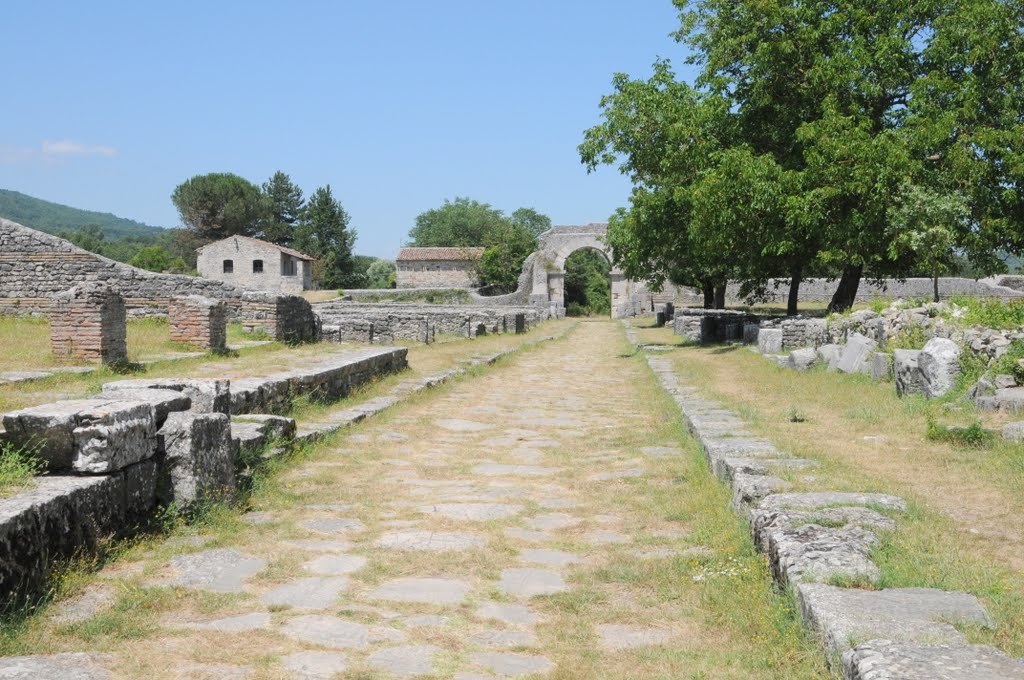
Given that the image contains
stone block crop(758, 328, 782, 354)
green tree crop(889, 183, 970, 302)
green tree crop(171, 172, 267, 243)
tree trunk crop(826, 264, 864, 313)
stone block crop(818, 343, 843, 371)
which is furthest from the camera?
green tree crop(171, 172, 267, 243)

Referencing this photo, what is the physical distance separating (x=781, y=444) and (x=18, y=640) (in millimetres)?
5224

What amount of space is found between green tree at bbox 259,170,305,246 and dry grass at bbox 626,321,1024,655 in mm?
80136

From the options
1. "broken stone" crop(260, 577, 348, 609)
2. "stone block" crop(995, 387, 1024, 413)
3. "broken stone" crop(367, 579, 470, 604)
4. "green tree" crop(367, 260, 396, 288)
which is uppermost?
"green tree" crop(367, 260, 396, 288)

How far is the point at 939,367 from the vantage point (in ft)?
29.0

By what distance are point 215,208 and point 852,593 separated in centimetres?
8873

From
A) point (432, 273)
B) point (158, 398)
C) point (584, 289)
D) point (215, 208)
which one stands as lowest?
point (158, 398)

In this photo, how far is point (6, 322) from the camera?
17766 mm

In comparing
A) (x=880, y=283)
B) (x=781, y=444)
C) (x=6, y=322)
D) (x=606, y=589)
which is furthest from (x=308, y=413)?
(x=880, y=283)

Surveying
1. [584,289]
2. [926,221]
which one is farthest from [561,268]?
[926,221]

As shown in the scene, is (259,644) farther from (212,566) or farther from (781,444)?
(781,444)

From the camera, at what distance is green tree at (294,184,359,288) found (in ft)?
274

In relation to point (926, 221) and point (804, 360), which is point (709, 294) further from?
point (804, 360)

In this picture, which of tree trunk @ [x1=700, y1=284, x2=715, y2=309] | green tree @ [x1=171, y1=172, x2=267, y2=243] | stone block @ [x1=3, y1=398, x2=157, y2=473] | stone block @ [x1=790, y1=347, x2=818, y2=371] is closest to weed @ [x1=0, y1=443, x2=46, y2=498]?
stone block @ [x1=3, y1=398, x2=157, y2=473]

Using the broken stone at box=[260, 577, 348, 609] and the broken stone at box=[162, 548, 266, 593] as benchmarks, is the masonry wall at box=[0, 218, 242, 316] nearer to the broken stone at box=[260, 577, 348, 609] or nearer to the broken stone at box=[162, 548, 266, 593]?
the broken stone at box=[162, 548, 266, 593]
